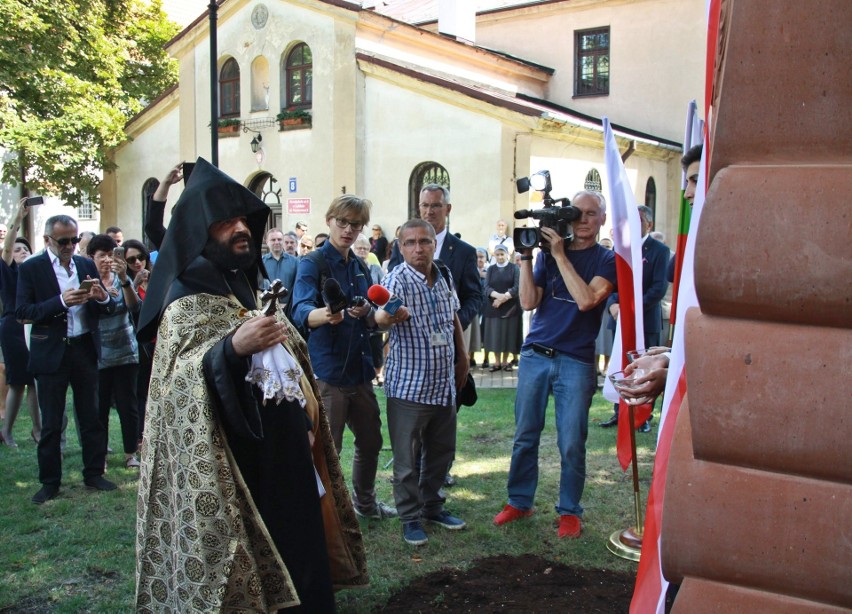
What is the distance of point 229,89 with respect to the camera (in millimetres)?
22344

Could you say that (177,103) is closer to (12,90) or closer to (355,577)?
(12,90)

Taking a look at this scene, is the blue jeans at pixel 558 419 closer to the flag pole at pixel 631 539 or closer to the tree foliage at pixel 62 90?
the flag pole at pixel 631 539

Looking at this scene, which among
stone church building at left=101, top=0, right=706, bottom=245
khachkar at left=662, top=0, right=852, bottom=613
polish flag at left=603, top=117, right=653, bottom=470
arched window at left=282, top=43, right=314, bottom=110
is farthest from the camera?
arched window at left=282, top=43, right=314, bottom=110

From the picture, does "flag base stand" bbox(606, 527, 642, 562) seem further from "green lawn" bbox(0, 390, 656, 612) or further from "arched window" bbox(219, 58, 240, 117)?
"arched window" bbox(219, 58, 240, 117)

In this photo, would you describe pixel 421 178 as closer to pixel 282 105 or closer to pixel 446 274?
pixel 282 105

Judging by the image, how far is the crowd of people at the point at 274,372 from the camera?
334cm

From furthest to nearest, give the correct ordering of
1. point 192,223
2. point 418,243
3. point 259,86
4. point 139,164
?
point 139,164 → point 259,86 → point 418,243 → point 192,223

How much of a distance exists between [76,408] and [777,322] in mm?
5821

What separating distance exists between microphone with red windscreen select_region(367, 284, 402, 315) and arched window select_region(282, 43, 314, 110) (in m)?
16.7

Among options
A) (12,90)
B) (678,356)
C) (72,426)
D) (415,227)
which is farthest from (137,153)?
(678,356)

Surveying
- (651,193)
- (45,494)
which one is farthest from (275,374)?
(651,193)

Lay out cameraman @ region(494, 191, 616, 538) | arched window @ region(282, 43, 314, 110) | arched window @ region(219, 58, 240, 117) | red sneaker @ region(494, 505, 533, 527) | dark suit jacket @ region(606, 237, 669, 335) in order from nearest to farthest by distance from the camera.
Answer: cameraman @ region(494, 191, 616, 538) < red sneaker @ region(494, 505, 533, 527) < dark suit jacket @ region(606, 237, 669, 335) < arched window @ region(282, 43, 314, 110) < arched window @ region(219, 58, 240, 117)

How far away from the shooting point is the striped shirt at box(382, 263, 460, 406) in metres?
5.00

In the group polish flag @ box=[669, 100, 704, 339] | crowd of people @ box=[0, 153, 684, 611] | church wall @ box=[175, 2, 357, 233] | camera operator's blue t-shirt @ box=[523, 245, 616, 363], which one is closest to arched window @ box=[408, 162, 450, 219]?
church wall @ box=[175, 2, 357, 233]
